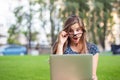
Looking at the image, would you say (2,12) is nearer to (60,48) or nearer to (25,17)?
(25,17)

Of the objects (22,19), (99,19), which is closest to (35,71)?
(22,19)

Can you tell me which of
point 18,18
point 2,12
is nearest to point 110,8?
point 18,18

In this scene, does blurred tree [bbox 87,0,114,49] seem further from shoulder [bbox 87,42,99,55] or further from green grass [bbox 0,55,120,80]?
shoulder [bbox 87,42,99,55]

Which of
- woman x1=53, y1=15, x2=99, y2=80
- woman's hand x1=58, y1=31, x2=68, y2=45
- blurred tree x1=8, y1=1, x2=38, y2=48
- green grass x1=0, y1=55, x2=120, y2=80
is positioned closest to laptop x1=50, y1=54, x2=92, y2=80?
woman x1=53, y1=15, x2=99, y2=80

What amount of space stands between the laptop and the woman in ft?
1.12

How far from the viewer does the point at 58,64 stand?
Answer: 264cm

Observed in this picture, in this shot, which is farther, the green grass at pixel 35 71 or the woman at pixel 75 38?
the green grass at pixel 35 71

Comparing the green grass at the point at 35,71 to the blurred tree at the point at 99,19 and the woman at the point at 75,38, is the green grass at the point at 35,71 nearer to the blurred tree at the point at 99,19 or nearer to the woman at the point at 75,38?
the woman at the point at 75,38

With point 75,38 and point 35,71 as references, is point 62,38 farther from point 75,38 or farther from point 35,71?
point 35,71

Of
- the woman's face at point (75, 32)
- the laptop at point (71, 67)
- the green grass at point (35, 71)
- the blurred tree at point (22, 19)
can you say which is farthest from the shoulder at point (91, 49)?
the blurred tree at point (22, 19)

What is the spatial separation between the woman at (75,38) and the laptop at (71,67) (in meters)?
0.34

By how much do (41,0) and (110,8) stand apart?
7.65m

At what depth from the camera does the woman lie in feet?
9.82

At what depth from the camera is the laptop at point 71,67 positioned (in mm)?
2598
